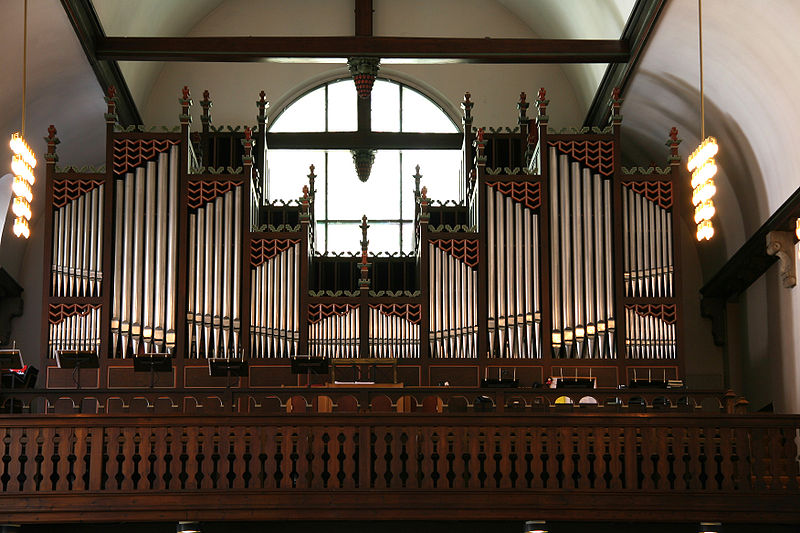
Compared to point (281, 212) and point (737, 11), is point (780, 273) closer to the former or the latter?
point (737, 11)

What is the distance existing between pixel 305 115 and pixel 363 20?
4.19 meters

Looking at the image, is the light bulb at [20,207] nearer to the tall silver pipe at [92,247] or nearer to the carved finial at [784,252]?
the tall silver pipe at [92,247]

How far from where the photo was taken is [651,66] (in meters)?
20.5

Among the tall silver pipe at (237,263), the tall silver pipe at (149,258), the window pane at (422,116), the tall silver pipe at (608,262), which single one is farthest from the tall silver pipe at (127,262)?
the tall silver pipe at (608,262)

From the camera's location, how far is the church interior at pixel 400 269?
53.8 ft

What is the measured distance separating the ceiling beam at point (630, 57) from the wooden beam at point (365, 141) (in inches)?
106

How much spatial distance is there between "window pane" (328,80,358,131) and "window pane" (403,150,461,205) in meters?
1.18

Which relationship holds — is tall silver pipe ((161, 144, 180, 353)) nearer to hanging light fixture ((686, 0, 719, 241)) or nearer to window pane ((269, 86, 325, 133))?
window pane ((269, 86, 325, 133))

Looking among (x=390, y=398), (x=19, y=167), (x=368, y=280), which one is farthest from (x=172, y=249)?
(x=390, y=398)

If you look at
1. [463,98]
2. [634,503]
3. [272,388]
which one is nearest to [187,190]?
[272,388]

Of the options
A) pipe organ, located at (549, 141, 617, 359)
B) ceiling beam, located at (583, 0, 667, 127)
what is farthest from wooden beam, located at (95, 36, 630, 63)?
pipe organ, located at (549, 141, 617, 359)

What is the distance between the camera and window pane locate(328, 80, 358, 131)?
982 inches

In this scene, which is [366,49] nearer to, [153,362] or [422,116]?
[422,116]

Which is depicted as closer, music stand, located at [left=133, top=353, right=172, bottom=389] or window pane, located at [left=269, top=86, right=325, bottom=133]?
music stand, located at [left=133, top=353, right=172, bottom=389]
